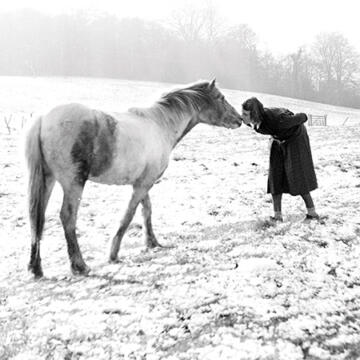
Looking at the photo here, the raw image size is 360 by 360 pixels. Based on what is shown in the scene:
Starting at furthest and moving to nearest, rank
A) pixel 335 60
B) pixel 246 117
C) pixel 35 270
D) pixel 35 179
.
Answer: pixel 335 60 < pixel 246 117 < pixel 35 270 < pixel 35 179

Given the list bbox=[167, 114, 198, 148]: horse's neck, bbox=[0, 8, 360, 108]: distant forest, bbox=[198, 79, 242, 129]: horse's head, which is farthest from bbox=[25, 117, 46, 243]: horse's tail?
bbox=[0, 8, 360, 108]: distant forest

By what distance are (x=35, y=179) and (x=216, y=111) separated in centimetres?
300

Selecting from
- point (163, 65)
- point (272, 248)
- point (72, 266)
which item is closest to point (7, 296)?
point (72, 266)

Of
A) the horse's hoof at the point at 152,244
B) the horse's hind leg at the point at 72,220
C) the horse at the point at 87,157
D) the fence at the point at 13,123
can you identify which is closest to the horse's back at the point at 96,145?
the horse at the point at 87,157

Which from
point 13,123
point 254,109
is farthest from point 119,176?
point 13,123

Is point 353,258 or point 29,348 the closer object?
point 29,348

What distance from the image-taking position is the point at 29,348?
2.76 meters

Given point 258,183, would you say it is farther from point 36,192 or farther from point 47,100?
point 47,100

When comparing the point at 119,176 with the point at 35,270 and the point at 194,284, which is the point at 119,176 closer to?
the point at 35,270

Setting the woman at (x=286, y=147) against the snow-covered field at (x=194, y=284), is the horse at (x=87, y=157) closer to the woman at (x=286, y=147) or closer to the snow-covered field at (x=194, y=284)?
the snow-covered field at (x=194, y=284)

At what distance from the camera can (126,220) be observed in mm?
4684

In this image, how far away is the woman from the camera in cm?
534

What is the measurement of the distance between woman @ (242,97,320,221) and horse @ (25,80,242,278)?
127 centimetres

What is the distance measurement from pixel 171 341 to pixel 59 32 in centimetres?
5963
